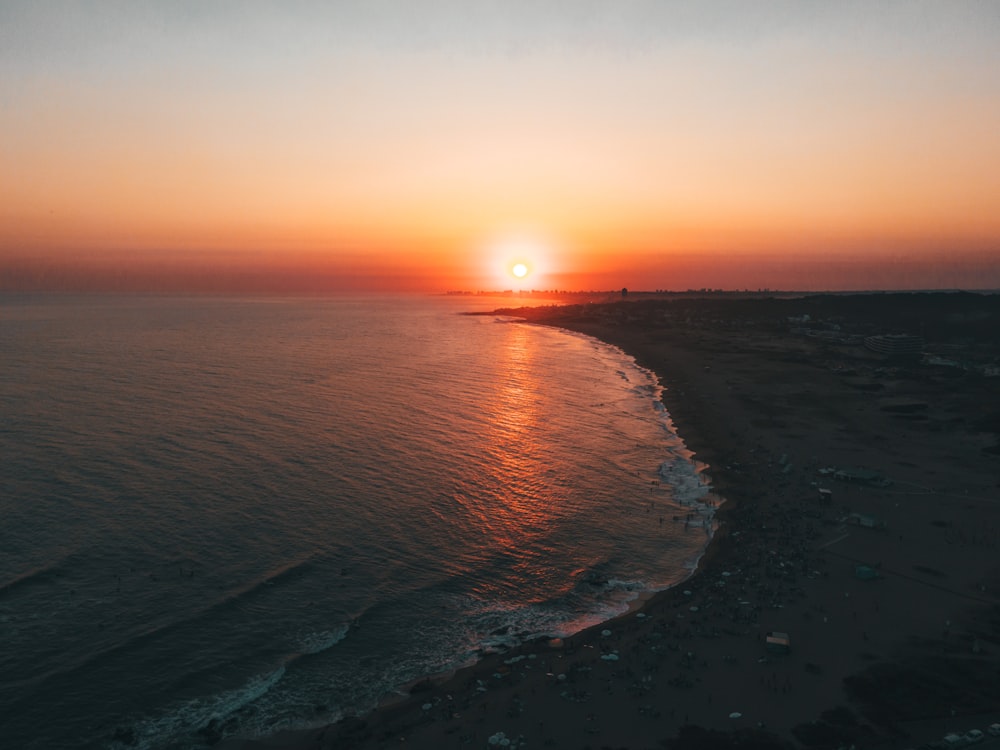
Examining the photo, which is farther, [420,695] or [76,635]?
[76,635]

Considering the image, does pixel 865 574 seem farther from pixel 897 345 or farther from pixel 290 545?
pixel 897 345

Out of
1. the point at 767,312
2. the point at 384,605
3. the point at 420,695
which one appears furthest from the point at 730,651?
the point at 767,312

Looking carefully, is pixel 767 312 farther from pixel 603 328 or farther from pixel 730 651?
pixel 730 651

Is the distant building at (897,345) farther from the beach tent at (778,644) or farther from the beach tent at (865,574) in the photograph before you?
the beach tent at (778,644)

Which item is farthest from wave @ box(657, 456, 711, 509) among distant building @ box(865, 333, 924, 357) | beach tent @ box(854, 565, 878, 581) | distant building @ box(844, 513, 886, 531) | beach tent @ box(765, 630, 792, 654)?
distant building @ box(865, 333, 924, 357)

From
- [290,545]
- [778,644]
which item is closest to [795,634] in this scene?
[778,644]

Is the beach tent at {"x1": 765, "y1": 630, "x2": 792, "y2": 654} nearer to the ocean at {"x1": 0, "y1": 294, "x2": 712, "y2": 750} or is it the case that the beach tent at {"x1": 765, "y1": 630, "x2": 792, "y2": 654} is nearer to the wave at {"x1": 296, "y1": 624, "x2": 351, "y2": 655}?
the ocean at {"x1": 0, "y1": 294, "x2": 712, "y2": 750}
